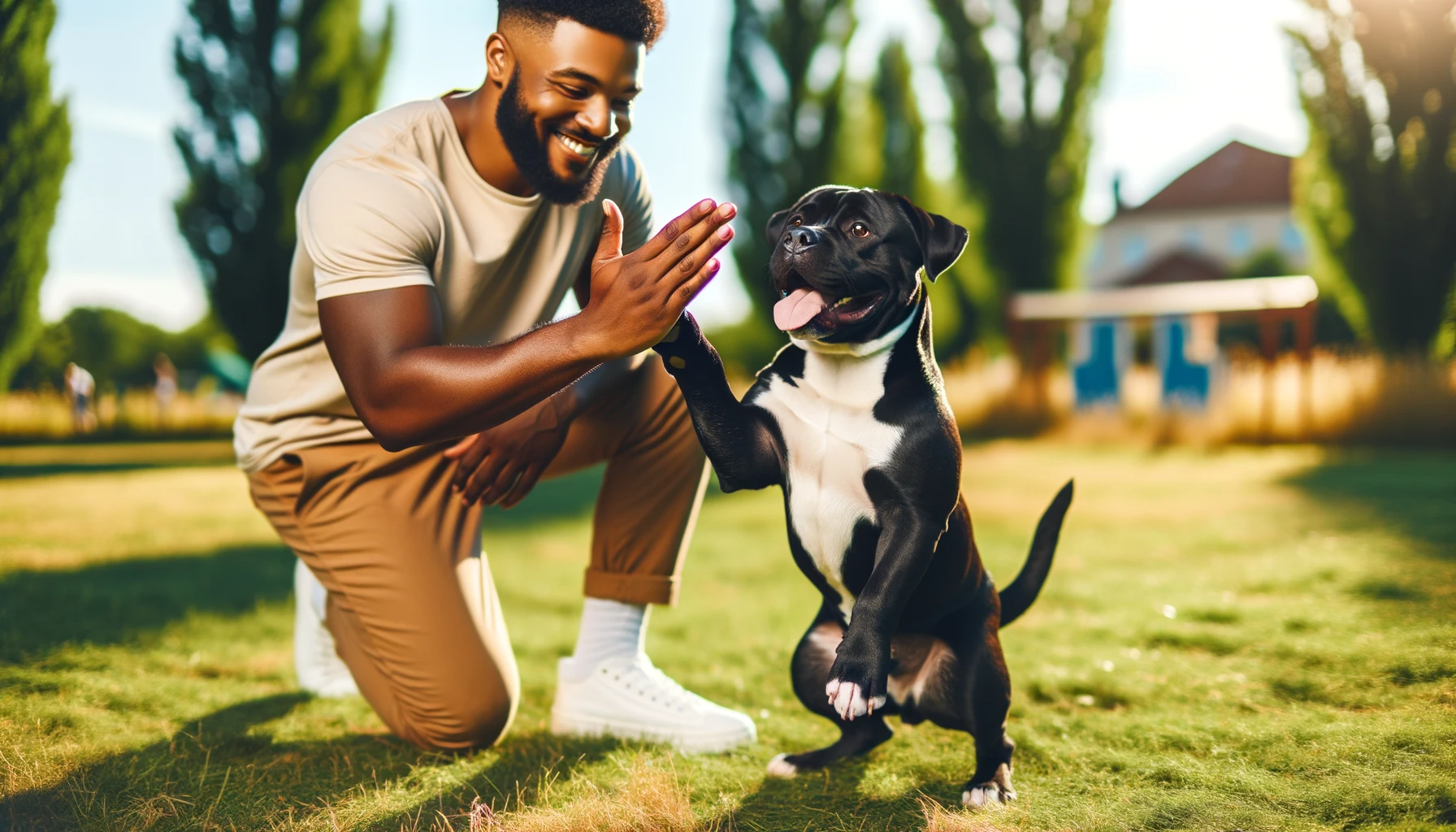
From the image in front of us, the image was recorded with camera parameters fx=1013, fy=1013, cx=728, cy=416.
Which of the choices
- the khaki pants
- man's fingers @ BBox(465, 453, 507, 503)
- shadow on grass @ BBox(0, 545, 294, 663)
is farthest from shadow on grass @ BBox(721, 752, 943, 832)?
shadow on grass @ BBox(0, 545, 294, 663)

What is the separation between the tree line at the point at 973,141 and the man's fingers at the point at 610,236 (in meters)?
8.41

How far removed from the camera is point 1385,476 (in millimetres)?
7223

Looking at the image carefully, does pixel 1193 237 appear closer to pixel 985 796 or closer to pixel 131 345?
pixel 131 345

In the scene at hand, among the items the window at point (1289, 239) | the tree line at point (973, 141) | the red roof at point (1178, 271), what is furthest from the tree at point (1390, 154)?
the window at point (1289, 239)

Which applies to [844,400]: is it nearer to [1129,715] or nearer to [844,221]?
[844,221]

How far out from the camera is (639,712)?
2.62 meters

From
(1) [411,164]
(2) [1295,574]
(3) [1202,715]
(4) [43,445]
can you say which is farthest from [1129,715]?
(4) [43,445]


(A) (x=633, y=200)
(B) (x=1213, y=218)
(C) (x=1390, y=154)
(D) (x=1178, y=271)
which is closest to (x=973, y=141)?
(C) (x=1390, y=154)

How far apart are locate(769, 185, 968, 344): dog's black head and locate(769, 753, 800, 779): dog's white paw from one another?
3.16ft

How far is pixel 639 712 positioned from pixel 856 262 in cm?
134

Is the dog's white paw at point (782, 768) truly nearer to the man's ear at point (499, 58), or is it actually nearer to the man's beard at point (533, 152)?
the man's beard at point (533, 152)

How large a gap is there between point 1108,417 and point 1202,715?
951 cm

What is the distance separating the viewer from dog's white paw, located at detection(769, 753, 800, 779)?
88.4 inches

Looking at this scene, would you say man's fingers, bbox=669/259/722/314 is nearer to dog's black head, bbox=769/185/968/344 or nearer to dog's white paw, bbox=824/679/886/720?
dog's black head, bbox=769/185/968/344
